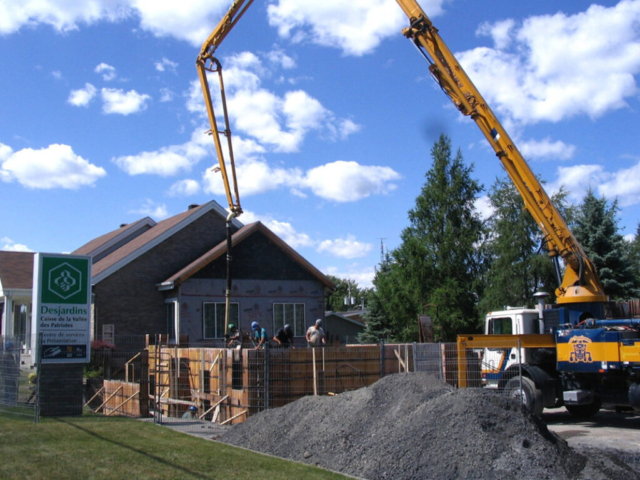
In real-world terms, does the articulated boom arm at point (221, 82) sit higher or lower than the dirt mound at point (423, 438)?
higher

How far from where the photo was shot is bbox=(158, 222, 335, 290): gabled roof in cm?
2531

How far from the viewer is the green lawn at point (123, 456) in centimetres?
816

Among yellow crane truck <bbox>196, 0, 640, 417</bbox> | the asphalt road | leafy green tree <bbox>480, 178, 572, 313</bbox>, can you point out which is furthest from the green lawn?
leafy green tree <bbox>480, 178, 572, 313</bbox>

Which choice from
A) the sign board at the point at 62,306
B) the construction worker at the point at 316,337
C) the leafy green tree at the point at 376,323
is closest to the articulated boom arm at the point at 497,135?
the construction worker at the point at 316,337

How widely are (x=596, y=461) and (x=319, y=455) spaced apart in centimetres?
370

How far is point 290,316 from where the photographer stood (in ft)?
91.7

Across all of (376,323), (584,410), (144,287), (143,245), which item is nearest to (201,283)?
(144,287)

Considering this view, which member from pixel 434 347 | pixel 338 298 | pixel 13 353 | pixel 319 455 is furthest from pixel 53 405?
pixel 338 298

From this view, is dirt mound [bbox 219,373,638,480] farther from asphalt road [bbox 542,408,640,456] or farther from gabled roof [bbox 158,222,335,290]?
gabled roof [bbox 158,222,335,290]

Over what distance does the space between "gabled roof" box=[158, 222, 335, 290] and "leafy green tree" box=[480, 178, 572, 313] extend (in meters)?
10.6

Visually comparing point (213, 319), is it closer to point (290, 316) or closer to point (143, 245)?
point (290, 316)

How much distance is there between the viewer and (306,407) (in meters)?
11.2

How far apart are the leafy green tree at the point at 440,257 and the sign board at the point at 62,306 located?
25211 mm

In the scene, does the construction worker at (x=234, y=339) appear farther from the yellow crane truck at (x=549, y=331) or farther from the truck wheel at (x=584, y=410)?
the truck wheel at (x=584, y=410)
